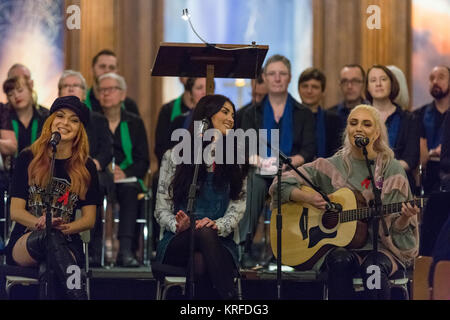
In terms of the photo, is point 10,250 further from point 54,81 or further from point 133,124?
point 54,81

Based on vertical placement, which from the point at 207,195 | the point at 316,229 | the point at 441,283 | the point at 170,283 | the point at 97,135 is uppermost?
the point at 97,135

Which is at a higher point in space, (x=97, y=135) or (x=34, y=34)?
(x=34, y=34)

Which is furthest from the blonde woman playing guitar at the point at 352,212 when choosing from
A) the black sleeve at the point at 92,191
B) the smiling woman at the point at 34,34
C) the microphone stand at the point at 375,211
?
the smiling woman at the point at 34,34

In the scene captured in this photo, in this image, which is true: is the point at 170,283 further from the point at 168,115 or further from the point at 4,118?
the point at 168,115

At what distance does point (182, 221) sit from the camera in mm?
5391

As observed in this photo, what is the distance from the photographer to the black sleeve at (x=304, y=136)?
6934 millimetres

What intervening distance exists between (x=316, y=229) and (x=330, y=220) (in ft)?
→ 0.35

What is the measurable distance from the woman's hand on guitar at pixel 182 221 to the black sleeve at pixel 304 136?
5.57 feet

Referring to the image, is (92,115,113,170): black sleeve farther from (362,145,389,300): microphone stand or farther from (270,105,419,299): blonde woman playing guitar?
(362,145,389,300): microphone stand

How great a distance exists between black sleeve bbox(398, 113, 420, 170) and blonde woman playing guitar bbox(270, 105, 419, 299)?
99cm

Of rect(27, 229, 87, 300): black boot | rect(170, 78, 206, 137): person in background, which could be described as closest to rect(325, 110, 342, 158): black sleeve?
rect(170, 78, 206, 137): person in background

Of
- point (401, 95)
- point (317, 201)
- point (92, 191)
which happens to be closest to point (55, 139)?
point (92, 191)

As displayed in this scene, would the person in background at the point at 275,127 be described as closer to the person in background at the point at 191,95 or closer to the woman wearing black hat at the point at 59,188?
the person in background at the point at 191,95

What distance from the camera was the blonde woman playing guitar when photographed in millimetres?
5586
